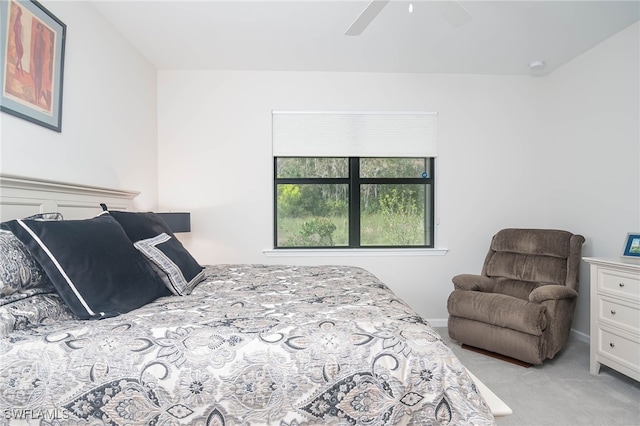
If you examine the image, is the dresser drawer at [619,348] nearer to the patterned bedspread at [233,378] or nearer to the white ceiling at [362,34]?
the patterned bedspread at [233,378]

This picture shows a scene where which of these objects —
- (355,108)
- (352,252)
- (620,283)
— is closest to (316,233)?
(352,252)

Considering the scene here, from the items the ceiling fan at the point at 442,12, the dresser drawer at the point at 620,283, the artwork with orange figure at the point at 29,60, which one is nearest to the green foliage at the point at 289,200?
the ceiling fan at the point at 442,12

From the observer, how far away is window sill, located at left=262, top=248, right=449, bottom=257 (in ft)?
11.7

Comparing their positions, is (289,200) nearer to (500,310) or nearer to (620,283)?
(500,310)

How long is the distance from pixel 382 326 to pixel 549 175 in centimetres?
329

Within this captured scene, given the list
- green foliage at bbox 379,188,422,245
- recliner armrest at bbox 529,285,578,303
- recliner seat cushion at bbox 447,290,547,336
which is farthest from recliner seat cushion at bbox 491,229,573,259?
green foliage at bbox 379,188,422,245

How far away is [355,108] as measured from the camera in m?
3.59

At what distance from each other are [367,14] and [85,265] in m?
1.84

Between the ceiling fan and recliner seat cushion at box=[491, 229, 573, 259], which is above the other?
the ceiling fan

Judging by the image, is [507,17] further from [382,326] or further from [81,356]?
[81,356]

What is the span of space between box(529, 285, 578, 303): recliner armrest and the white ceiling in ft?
6.46

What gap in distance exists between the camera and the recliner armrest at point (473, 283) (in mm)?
3062

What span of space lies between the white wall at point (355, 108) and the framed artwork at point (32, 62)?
143cm

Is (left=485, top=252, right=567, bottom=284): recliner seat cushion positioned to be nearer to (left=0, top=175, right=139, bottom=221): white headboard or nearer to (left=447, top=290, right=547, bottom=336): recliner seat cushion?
(left=447, top=290, right=547, bottom=336): recliner seat cushion
